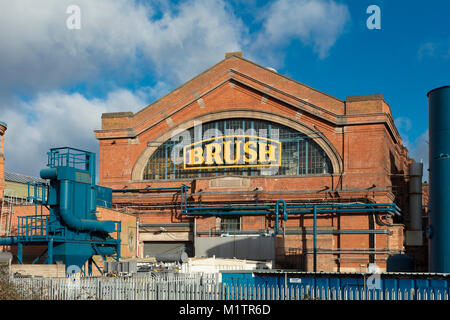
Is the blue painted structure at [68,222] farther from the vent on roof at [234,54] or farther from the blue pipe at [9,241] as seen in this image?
the vent on roof at [234,54]

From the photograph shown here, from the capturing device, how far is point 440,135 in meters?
28.5

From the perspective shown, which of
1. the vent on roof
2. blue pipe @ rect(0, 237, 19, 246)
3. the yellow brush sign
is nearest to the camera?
blue pipe @ rect(0, 237, 19, 246)

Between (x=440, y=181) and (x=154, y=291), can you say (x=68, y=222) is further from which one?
(x=440, y=181)

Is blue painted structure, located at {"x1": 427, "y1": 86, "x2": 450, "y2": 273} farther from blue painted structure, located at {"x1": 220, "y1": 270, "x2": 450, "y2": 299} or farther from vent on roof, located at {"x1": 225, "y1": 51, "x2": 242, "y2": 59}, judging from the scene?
vent on roof, located at {"x1": 225, "y1": 51, "x2": 242, "y2": 59}

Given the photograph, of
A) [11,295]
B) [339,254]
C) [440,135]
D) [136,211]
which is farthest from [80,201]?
[440,135]

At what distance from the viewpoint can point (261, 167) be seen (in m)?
41.8

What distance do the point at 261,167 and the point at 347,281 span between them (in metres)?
19.1

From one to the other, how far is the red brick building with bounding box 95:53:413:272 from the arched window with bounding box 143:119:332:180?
2.9 inches

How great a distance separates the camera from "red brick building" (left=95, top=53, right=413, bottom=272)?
39156mm

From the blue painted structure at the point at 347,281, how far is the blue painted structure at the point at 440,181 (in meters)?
5.99

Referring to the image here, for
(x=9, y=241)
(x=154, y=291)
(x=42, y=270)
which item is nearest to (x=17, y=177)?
(x=9, y=241)

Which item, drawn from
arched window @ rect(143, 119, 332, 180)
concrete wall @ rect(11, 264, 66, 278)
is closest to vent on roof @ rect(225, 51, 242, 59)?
arched window @ rect(143, 119, 332, 180)

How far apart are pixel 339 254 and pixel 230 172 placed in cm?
991
